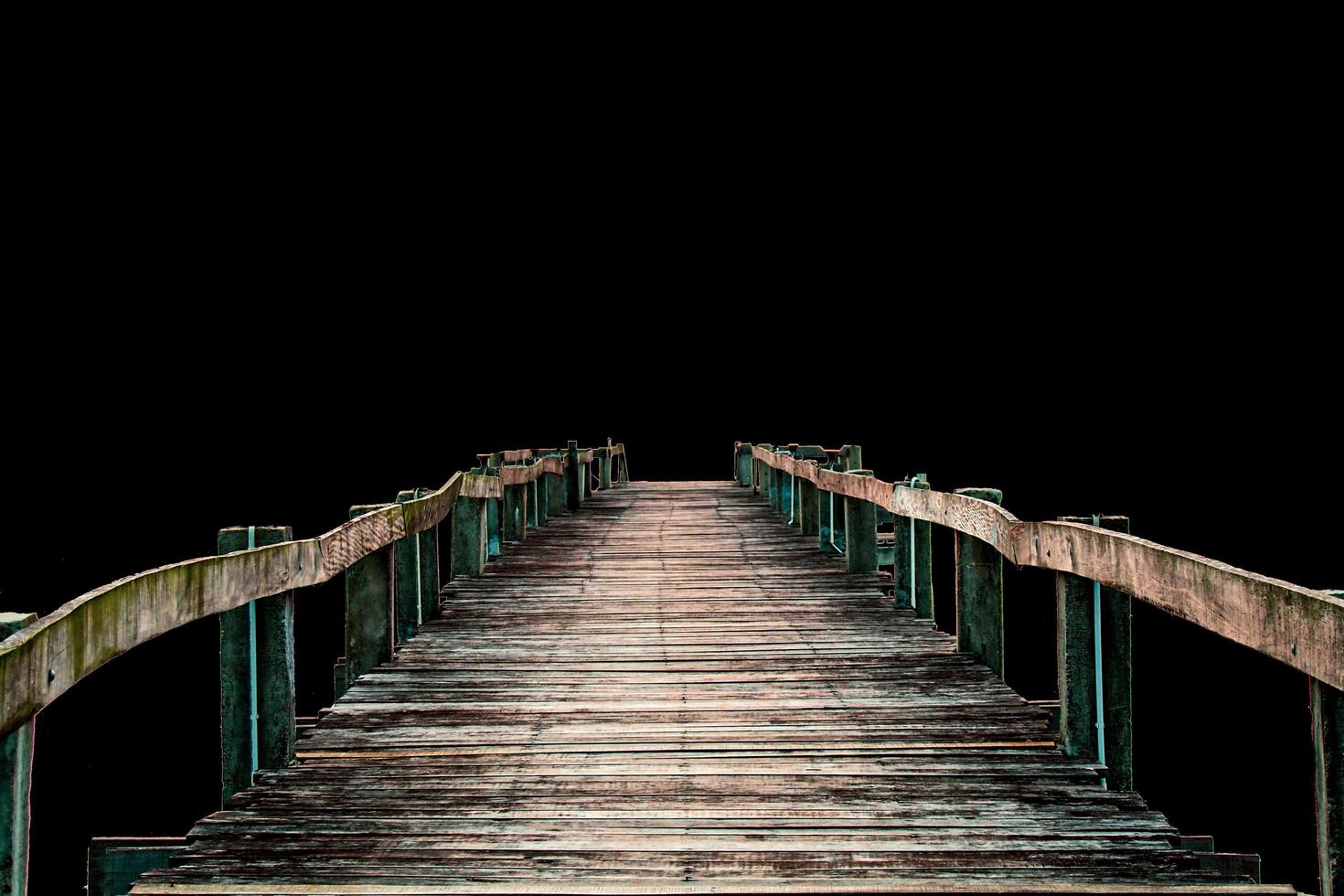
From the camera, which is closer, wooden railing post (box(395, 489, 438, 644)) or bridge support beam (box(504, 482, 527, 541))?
wooden railing post (box(395, 489, 438, 644))

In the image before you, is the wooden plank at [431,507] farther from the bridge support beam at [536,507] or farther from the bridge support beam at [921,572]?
the bridge support beam at [536,507]

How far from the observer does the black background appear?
41.3m

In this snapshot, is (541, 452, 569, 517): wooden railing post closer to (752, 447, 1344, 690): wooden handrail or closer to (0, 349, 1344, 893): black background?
(752, 447, 1344, 690): wooden handrail

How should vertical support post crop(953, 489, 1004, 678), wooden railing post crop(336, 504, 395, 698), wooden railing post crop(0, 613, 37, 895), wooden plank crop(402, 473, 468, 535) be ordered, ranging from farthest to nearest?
wooden plank crop(402, 473, 468, 535), wooden railing post crop(336, 504, 395, 698), vertical support post crop(953, 489, 1004, 678), wooden railing post crop(0, 613, 37, 895)

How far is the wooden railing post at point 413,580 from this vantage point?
26.6ft

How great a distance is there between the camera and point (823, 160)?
61750 mm

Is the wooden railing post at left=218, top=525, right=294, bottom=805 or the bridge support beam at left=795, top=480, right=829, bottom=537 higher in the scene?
the bridge support beam at left=795, top=480, right=829, bottom=537

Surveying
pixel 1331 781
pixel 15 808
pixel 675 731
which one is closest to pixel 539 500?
pixel 675 731

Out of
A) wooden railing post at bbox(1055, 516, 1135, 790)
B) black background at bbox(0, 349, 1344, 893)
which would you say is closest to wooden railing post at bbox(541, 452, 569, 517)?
wooden railing post at bbox(1055, 516, 1135, 790)

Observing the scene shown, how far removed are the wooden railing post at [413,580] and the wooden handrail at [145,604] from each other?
1242 mm

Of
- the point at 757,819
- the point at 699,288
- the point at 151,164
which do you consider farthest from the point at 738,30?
the point at 757,819

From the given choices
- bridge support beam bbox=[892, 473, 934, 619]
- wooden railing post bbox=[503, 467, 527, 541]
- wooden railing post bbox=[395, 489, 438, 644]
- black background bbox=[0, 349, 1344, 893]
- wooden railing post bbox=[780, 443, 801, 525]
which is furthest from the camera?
black background bbox=[0, 349, 1344, 893]

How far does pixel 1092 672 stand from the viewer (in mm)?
5160

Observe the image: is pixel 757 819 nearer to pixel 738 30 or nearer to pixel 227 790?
pixel 227 790
